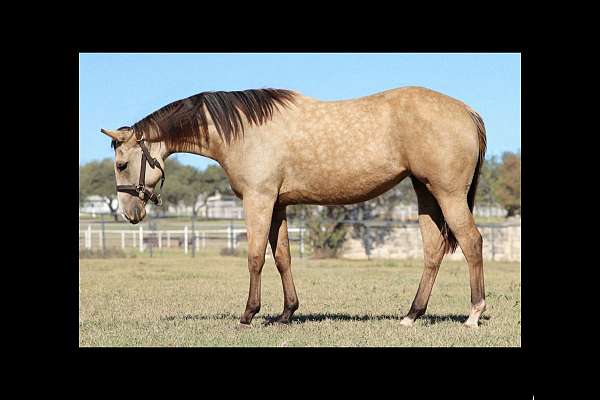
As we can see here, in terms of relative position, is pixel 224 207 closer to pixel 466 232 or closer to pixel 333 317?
pixel 333 317

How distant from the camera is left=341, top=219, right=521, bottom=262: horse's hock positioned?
2870cm

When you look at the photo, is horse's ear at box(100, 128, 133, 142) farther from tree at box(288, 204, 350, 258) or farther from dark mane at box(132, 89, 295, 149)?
tree at box(288, 204, 350, 258)

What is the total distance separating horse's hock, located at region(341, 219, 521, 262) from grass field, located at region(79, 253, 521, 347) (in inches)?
377

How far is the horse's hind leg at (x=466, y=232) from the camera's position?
319 inches

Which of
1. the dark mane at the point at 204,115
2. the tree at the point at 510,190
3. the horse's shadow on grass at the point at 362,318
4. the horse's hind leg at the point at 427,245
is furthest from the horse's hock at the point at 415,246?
the tree at the point at 510,190

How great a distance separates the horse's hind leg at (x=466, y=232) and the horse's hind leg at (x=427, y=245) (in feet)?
1.64

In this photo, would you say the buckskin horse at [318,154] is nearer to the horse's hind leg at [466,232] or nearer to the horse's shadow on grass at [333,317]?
the horse's hind leg at [466,232]

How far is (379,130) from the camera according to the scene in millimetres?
8227

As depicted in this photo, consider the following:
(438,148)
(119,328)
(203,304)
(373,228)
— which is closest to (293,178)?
(438,148)

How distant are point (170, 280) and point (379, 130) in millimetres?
9532

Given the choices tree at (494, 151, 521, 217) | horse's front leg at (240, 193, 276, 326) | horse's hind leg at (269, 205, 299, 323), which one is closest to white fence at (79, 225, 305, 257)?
horse's hind leg at (269, 205, 299, 323)

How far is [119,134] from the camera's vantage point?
8477 millimetres

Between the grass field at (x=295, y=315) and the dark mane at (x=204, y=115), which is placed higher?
the dark mane at (x=204, y=115)

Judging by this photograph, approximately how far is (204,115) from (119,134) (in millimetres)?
1114
